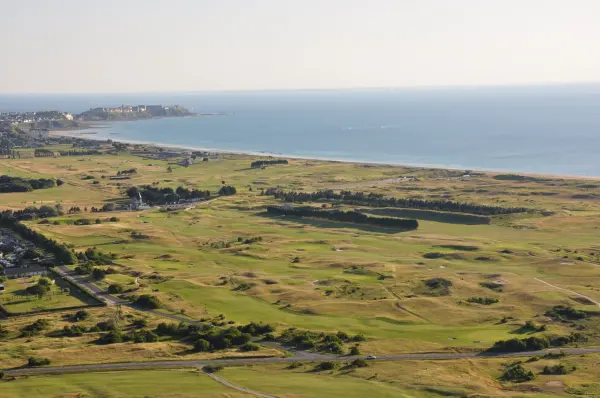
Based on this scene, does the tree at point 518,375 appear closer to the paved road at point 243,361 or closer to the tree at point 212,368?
the paved road at point 243,361

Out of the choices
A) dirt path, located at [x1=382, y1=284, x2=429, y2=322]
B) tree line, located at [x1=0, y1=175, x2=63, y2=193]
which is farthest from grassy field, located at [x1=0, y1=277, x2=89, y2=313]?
tree line, located at [x1=0, y1=175, x2=63, y2=193]

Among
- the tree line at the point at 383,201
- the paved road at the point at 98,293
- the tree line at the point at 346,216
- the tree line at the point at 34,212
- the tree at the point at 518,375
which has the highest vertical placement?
the tree line at the point at 383,201

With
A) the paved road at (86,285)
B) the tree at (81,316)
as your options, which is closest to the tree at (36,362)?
the tree at (81,316)

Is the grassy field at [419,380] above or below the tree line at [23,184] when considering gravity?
below

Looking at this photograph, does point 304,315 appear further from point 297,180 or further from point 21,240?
point 297,180

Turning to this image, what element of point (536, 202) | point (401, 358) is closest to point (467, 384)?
point (401, 358)

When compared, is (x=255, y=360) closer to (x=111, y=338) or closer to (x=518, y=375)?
(x=111, y=338)

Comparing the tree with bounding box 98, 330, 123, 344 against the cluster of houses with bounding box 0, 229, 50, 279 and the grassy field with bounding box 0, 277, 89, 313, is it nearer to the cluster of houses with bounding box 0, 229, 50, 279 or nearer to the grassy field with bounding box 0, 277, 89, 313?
the grassy field with bounding box 0, 277, 89, 313
